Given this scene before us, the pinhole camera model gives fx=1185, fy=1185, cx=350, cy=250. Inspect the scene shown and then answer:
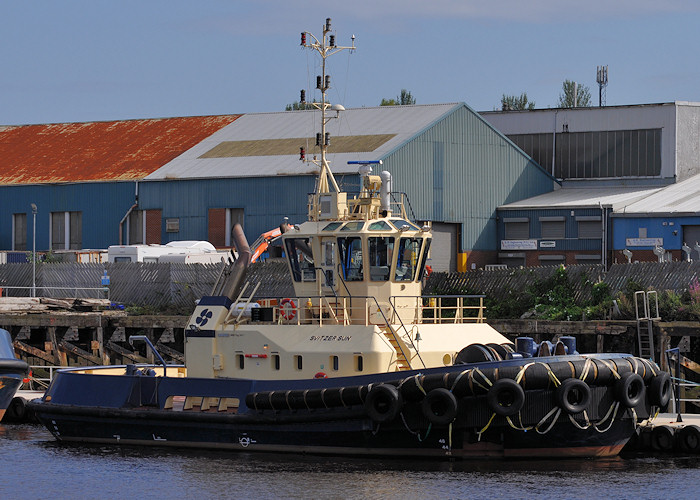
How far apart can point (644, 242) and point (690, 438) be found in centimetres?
2338

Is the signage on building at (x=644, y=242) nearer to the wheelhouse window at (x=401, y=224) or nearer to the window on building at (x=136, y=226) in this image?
the window on building at (x=136, y=226)

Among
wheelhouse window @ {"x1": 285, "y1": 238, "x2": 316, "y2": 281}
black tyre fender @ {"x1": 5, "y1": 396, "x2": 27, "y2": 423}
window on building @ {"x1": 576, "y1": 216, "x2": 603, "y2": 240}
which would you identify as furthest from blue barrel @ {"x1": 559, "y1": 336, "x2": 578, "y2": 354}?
window on building @ {"x1": 576, "y1": 216, "x2": 603, "y2": 240}

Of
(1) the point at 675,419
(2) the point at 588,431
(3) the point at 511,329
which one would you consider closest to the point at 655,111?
(3) the point at 511,329

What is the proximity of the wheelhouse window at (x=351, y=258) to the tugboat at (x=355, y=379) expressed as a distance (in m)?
0.02

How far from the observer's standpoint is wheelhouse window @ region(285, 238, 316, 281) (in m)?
21.0

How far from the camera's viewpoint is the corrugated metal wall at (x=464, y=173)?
43375 millimetres

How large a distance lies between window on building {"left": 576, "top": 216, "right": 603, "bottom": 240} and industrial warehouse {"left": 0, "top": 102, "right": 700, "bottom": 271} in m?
0.04

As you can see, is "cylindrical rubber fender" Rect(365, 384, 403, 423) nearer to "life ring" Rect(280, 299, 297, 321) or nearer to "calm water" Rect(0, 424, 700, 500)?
"calm water" Rect(0, 424, 700, 500)

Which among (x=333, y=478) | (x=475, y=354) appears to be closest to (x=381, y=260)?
(x=475, y=354)

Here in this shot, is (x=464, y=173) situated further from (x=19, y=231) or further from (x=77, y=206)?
(x=19, y=231)

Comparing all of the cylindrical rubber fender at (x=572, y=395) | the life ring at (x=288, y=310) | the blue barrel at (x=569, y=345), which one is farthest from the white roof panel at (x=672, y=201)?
the cylindrical rubber fender at (x=572, y=395)

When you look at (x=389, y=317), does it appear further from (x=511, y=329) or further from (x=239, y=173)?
(x=239, y=173)

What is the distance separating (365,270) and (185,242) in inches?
891

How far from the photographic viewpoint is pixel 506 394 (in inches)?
706
